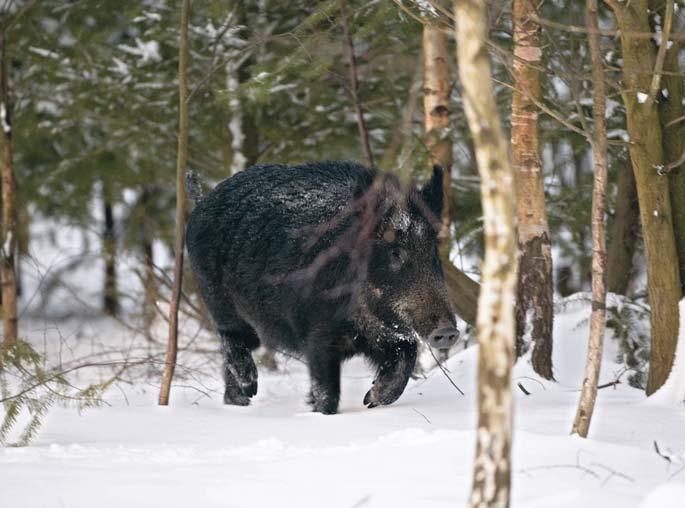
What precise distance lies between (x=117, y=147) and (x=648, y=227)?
23.4ft

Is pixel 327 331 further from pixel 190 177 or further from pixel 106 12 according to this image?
pixel 106 12

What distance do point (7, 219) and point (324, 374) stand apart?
419 cm

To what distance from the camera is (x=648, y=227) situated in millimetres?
5270

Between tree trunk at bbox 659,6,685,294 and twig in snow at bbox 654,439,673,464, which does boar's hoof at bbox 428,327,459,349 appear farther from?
twig in snow at bbox 654,439,673,464

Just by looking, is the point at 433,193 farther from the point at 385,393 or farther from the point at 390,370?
the point at 385,393

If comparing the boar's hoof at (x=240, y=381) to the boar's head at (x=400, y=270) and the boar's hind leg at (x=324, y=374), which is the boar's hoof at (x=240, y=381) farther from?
the boar's head at (x=400, y=270)

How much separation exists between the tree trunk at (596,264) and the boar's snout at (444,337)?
4.32ft

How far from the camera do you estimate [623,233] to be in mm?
7941

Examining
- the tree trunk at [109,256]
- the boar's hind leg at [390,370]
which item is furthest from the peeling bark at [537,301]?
the tree trunk at [109,256]

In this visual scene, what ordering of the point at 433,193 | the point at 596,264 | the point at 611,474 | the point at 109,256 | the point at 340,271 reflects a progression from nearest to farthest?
the point at 611,474, the point at 596,264, the point at 340,271, the point at 433,193, the point at 109,256

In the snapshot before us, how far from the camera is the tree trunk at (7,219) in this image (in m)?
8.57

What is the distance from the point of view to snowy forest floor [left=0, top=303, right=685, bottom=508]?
11.1 ft

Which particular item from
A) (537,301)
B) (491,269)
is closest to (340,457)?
(491,269)

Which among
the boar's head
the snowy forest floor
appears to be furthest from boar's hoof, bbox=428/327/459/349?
the snowy forest floor
